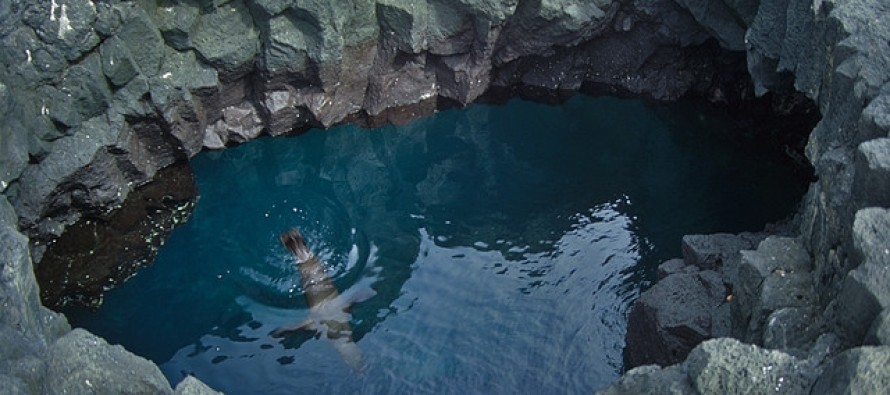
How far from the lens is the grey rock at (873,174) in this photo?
20.5 feet

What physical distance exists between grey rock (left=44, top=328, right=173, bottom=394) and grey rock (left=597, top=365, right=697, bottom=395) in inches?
114

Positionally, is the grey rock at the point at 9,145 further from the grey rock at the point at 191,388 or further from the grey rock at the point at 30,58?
the grey rock at the point at 191,388

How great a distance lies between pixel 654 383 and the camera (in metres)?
5.82

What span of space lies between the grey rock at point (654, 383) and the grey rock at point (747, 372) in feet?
0.27

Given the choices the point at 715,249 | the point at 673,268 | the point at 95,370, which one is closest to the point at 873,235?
the point at 715,249

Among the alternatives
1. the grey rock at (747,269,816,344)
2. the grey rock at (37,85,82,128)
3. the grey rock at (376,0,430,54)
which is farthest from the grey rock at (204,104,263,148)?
the grey rock at (747,269,816,344)

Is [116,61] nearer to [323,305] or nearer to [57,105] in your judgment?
[57,105]

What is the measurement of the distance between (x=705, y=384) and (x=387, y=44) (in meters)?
9.75

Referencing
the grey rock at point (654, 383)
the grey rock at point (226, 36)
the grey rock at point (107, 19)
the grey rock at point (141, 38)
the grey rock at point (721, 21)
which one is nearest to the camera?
the grey rock at point (654, 383)

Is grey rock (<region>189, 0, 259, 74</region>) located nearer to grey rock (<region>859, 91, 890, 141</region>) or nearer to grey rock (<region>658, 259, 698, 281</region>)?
grey rock (<region>658, 259, 698, 281</region>)

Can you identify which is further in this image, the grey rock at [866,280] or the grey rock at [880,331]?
the grey rock at [866,280]

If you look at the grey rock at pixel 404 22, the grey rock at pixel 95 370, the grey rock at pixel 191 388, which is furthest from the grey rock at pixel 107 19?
the grey rock at pixel 191 388

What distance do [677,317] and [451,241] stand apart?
12.2 feet

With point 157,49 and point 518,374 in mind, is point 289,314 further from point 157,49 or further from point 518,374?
point 157,49
